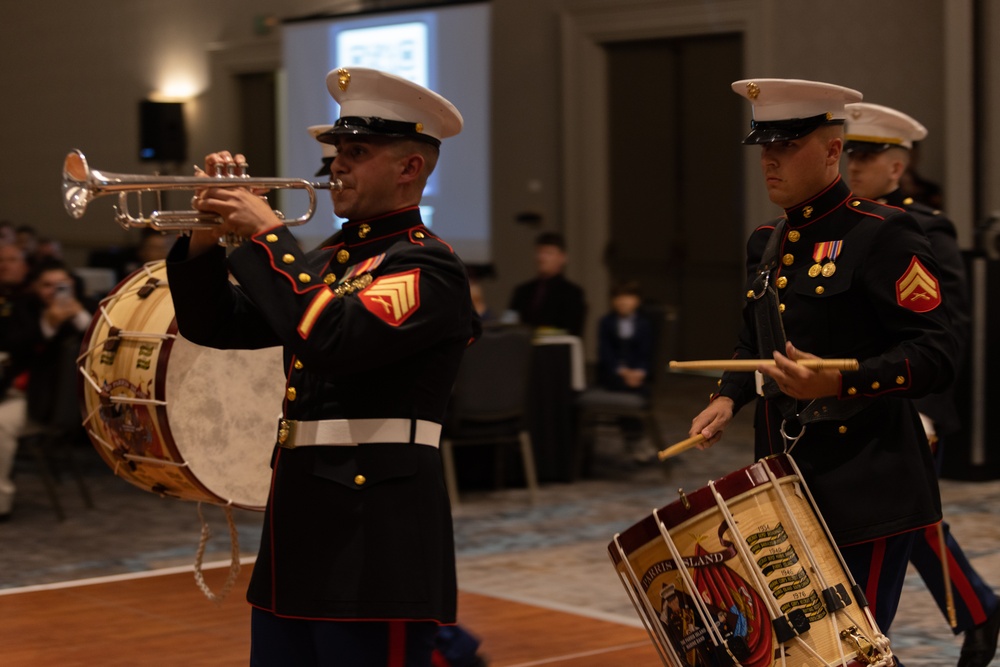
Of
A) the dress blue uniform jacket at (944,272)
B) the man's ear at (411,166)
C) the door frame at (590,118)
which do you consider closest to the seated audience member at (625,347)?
the dress blue uniform jacket at (944,272)

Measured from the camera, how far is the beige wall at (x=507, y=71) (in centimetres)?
1037

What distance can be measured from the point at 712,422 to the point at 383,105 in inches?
37.7

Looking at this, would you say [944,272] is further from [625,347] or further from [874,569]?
[625,347]

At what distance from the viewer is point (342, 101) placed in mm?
2625

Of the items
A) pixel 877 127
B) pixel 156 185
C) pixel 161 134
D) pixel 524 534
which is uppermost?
pixel 161 134

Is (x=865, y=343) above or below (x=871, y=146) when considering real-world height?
below

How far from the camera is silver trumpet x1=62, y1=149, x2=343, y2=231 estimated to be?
245 centimetres

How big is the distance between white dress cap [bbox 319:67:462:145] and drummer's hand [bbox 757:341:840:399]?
0.74 m

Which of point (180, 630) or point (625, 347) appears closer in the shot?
point (180, 630)

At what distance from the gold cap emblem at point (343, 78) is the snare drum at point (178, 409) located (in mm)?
1021

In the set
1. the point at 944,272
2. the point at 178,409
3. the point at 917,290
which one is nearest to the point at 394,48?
the point at 944,272

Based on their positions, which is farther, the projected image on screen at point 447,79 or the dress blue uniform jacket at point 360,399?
the projected image on screen at point 447,79

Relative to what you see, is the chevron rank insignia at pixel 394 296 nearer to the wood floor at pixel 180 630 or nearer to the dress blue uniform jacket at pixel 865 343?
the dress blue uniform jacket at pixel 865 343

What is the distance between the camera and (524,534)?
6547mm
